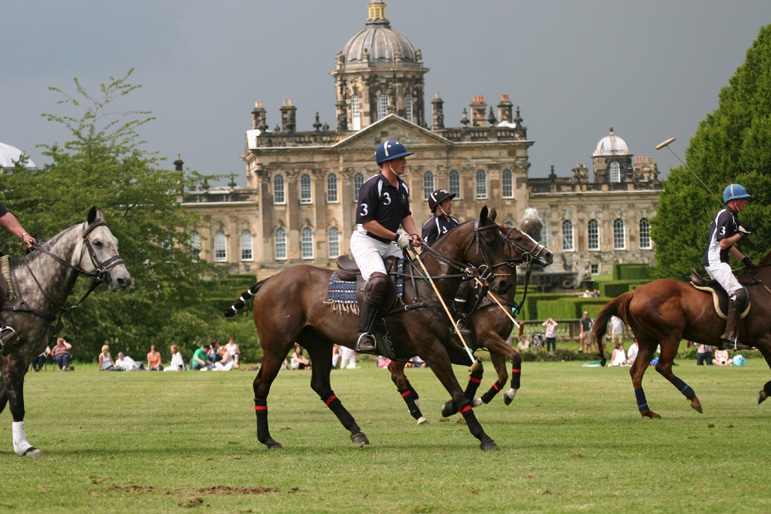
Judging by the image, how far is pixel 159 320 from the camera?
152 feet

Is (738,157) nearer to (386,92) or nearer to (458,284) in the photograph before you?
(458,284)

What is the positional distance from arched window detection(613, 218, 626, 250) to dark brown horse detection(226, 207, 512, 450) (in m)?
91.3

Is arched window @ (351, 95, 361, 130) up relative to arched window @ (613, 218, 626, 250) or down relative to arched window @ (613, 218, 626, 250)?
up

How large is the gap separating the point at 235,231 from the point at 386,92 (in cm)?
1542

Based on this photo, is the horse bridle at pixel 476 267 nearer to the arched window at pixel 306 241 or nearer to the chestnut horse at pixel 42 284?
the chestnut horse at pixel 42 284

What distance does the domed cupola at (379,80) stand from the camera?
104062 millimetres

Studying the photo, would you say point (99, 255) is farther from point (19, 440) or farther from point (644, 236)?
point (644, 236)

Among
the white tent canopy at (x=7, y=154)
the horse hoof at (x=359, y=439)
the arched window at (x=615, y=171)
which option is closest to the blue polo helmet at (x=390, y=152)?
the horse hoof at (x=359, y=439)

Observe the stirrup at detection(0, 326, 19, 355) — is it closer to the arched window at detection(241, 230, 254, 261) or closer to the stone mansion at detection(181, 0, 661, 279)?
the stone mansion at detection(181, 0, 661, 279)

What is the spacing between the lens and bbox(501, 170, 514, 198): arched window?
9944cm

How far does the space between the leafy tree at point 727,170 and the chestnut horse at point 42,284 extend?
35582 mm

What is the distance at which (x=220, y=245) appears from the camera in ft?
327

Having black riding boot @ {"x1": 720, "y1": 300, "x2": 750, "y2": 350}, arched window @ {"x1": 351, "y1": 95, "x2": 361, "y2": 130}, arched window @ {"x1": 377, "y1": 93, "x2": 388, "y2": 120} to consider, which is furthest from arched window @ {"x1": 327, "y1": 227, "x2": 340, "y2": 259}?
black riding boot @ {"x1": 720, "y1": 300, "x2": 750, "y2": 350}

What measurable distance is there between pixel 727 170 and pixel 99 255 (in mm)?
37838
